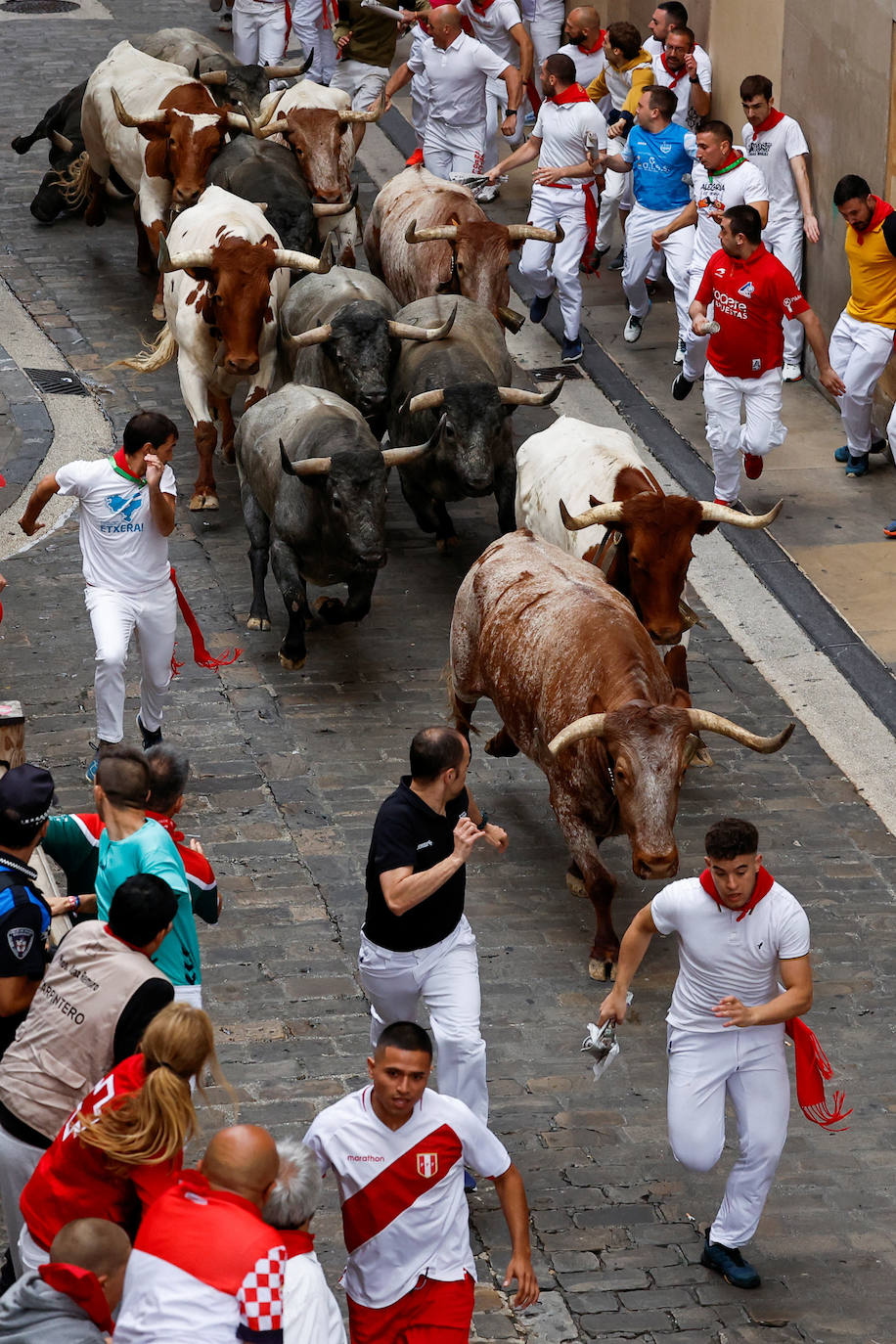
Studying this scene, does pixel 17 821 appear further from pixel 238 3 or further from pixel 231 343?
pixel 238 3

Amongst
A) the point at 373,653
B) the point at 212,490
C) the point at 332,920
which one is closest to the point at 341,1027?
the point at 332,920

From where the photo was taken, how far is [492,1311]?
6953 mm

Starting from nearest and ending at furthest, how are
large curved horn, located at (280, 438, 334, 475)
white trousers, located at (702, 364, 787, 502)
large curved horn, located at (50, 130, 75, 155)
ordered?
1. large curved horn, located at (280, 438, 334, 475)
2. white trousers, located at (702, 364, 787, 502)
3. large curved horn, located at (50, 130, 75, 155)

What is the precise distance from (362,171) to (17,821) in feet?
50.3

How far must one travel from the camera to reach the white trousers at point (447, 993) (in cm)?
720

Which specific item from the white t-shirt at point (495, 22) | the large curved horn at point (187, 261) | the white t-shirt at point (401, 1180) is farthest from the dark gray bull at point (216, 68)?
the white t-shirt at point (401, 1180)

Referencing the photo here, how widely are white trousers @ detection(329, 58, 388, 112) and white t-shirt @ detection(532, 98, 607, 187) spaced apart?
411 centimetres

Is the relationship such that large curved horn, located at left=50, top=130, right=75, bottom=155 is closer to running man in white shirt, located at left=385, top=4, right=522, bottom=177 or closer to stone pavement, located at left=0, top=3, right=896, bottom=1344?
running man in white shirt, located at left=385, top=4, right=522, bottom=177

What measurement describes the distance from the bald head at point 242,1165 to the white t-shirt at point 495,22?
15256 mm

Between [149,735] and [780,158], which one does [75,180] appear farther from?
[149,735]

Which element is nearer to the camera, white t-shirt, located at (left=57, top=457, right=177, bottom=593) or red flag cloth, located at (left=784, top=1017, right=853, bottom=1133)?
red flag cloth, located at (left=784, top=1017, right=853, bottom=1133)

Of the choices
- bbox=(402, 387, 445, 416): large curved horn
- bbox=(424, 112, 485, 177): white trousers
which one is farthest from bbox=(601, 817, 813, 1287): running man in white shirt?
bbox=(424, 112, 485, 177): white trousers

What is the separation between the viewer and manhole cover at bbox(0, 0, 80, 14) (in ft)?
82.8

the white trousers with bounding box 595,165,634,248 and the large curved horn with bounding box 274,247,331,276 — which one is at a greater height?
the large curved horn with bounding box 274,247,331,276
